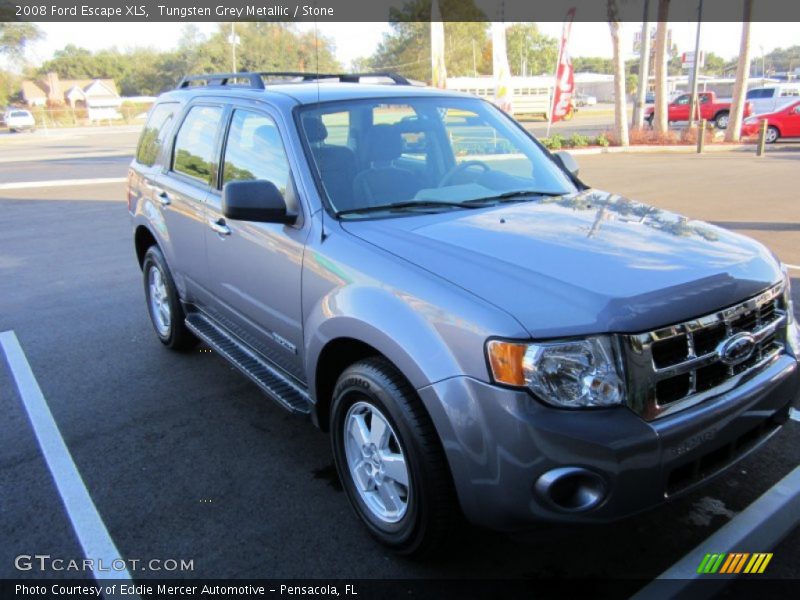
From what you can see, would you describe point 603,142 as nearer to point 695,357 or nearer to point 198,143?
point 198,143

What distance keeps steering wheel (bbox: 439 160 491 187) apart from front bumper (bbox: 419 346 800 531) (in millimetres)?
1577

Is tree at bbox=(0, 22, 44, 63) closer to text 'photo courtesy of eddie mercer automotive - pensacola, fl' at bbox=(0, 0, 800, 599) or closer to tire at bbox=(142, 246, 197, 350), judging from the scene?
tire at bbox=(142, 246, 197, 350)

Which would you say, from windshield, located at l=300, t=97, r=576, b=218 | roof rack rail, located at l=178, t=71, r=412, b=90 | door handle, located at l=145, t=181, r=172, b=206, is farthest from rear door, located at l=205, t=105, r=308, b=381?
door handle, located at l=145, t=181, r=172, b=206

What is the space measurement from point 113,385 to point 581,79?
9375 centimetres

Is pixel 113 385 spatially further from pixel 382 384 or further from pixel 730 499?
pixel 730 499

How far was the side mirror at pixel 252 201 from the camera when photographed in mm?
3049

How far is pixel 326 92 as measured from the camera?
149 inches

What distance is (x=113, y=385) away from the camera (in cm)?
466

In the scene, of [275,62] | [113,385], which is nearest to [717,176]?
[113,385]

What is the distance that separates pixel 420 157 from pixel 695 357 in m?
1.93

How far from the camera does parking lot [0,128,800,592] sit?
2.78 metres

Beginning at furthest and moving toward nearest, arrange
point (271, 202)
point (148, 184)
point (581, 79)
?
point (581, 79) → point (148, 184) → point (271, 202)

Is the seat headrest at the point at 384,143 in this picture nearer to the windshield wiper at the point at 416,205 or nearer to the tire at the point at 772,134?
the windshield wiper at the point at 416,205

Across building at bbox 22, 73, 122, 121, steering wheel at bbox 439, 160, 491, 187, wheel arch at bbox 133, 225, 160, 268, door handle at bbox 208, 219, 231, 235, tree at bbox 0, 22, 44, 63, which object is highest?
tree at bbox 0, 22, 44, 63
